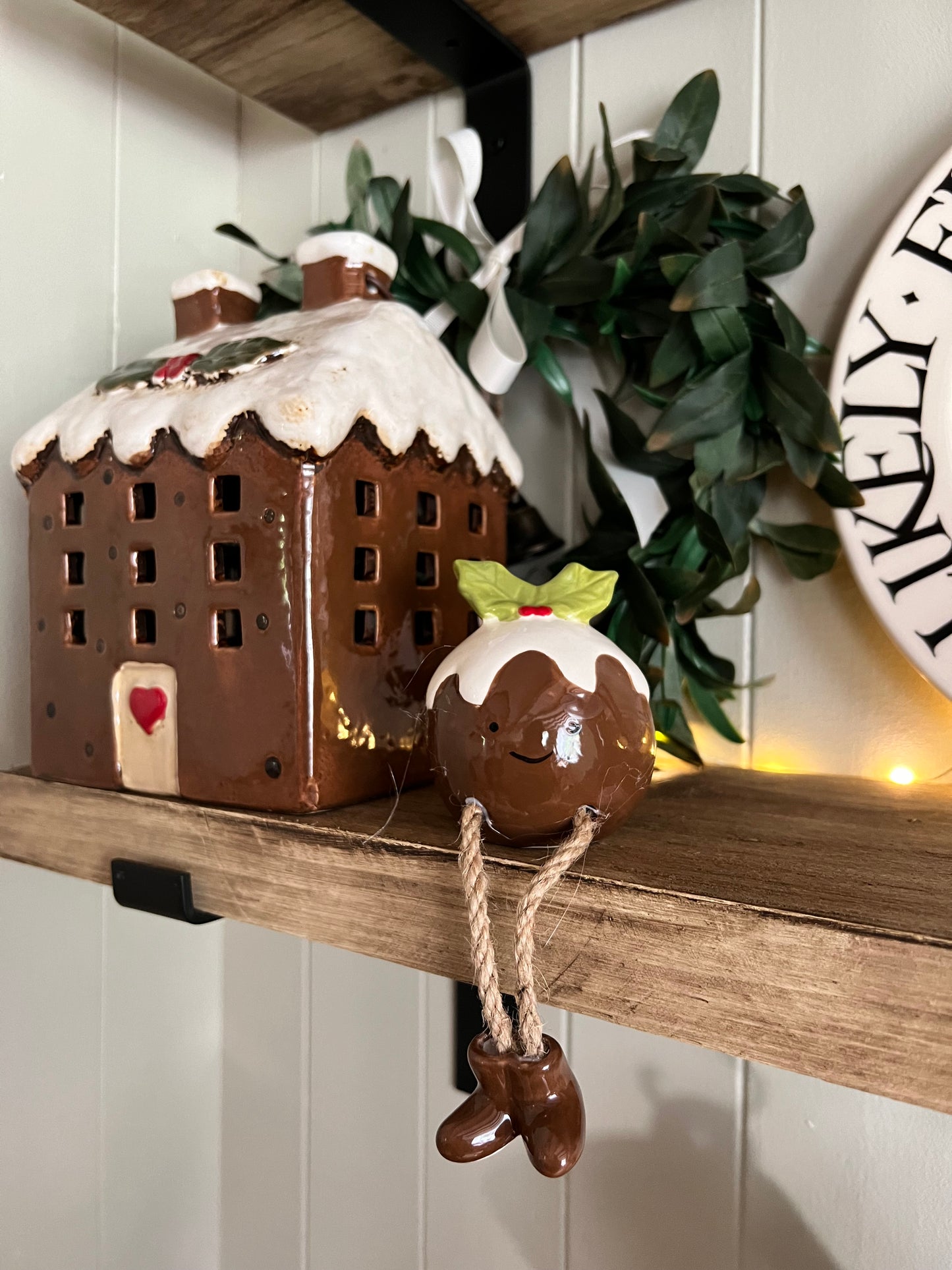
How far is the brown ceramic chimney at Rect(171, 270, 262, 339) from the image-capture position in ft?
1.98

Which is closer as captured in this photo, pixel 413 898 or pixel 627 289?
pixel 413 898

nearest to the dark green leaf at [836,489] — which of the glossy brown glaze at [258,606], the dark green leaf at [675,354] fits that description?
the dark green leaf at [675,354]

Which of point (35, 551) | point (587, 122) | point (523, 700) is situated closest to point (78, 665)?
point (35, 551)

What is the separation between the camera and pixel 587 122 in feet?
2.23

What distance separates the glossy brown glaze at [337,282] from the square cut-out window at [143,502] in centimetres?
15

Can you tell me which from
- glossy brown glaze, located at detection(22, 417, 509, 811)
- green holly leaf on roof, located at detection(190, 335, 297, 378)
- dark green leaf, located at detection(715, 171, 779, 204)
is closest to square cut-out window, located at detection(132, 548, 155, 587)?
glossy brown glaze, located at detection(22, 417, 509, 811)

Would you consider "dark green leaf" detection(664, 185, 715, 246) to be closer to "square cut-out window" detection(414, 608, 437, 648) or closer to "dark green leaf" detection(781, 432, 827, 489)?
"dark green leaf" detection(781, 432, 827, 489)

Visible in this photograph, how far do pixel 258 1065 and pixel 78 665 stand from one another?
488 millimetres

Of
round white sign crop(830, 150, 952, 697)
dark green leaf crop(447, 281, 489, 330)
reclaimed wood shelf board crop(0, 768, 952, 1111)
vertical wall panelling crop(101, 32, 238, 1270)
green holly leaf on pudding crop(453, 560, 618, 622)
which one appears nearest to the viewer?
reclaimed wood shelf board crop(0, 768, 952, 1111)

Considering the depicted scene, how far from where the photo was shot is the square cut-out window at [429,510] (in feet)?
1.77

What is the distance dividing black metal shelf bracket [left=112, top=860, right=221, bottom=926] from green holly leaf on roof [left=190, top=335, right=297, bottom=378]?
10.6 inches

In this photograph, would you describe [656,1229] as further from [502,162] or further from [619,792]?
[502,162]

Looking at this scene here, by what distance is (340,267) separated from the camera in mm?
559

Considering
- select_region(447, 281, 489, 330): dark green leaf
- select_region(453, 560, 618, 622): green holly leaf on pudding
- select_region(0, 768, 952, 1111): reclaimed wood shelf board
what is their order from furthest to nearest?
select_region(447, 281, 489, 330): dark green leaf
select_region(453, 560, 618, 622): green holly leaf on pudding
select_region(0, 768, 952, 1111): reclaimed wood shelf board
